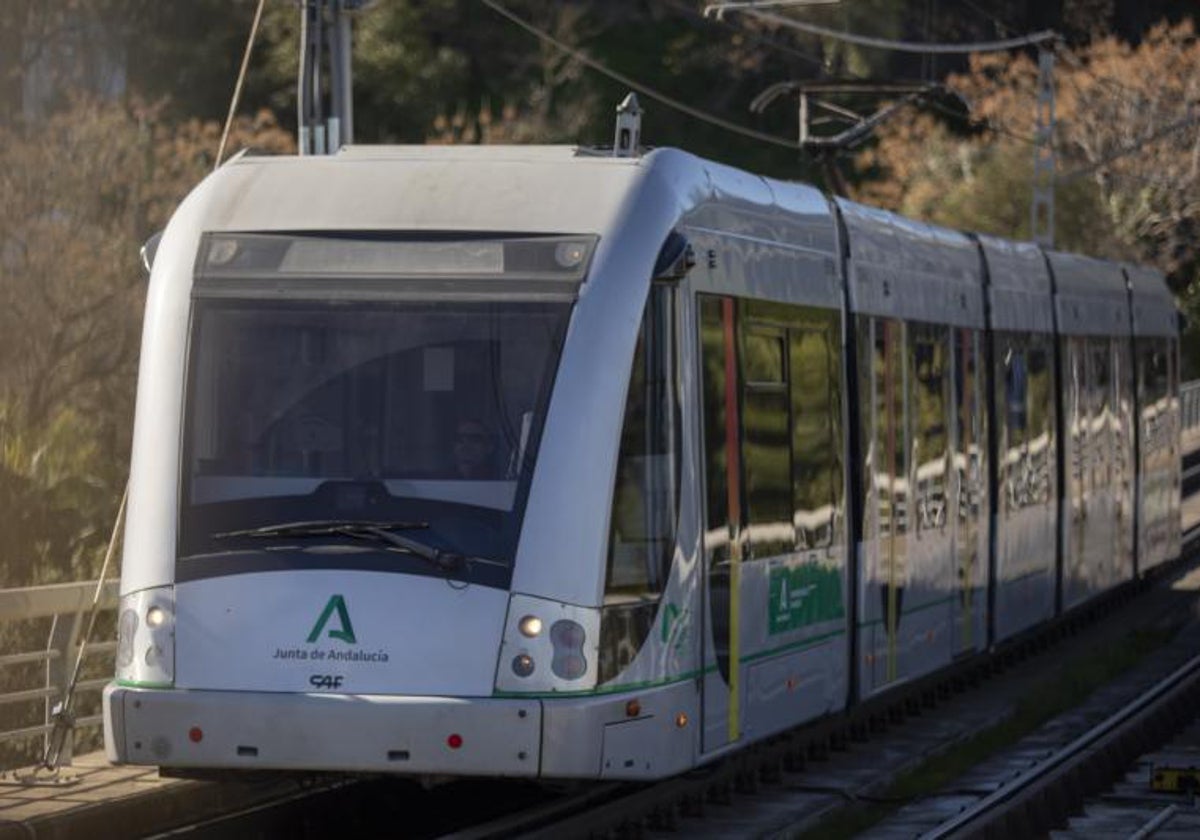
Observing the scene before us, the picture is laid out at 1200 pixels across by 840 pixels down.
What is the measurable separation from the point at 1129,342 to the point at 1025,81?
1327 inches

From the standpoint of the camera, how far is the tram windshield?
12.8 metres

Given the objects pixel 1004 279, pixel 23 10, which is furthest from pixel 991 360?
pixel 23 10

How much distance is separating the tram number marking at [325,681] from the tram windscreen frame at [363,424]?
0.47 m

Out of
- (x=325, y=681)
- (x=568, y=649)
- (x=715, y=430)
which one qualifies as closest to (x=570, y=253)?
(x=715, y=430)

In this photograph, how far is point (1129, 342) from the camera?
29391 millimetres

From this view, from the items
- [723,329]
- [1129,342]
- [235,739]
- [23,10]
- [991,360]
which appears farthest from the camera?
[23,10]

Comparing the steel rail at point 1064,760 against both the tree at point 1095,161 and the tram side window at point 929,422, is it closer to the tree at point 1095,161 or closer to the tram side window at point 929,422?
the tram side window at point 929,422

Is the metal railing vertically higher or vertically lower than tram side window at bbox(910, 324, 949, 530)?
lower

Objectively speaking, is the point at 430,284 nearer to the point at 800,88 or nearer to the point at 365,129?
the point at 800,88

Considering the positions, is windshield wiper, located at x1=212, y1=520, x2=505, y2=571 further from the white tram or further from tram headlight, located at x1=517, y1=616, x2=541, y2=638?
tram headlight, located at x1=517, y1=616, x2=541, y2=638

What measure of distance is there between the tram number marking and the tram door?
2.07 m

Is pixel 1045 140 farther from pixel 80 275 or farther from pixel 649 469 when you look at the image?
pixel 649 469

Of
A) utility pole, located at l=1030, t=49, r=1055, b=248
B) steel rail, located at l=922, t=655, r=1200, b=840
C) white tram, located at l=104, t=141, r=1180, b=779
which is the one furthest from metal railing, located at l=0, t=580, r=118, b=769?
utility pole, located at l=1030, t=49, r=1055, b=248

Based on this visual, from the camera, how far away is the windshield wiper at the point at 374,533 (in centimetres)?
1264
